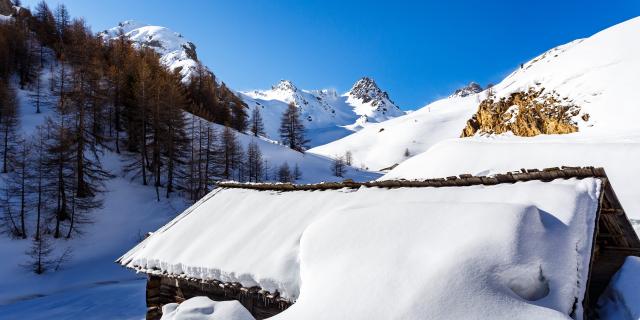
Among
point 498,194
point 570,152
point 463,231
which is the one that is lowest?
point 463,231

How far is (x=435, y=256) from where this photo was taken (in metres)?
4.46

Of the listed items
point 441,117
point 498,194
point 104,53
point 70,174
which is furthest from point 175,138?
point 441,117

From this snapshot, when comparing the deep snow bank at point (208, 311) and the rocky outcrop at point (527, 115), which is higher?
the rocky outcrop at point (527, 115)

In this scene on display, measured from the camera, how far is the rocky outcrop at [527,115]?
29.6 meters

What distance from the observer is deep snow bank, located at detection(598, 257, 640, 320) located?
4.47 m

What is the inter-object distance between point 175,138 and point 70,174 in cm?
1131

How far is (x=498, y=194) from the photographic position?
6078 mm

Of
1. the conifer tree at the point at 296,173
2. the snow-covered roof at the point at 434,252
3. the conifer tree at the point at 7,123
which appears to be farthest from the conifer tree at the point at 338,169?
the snow-covered roof at the point at 434,252

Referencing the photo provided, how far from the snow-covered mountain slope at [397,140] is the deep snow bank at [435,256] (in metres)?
87.4

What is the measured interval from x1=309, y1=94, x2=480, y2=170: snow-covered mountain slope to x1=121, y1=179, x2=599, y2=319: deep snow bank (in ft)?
287

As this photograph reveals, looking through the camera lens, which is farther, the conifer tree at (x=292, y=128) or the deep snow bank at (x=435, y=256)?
the conifer tree at (x=292, y=128)

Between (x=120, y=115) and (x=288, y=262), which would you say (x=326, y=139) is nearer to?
(x=120, y=115)

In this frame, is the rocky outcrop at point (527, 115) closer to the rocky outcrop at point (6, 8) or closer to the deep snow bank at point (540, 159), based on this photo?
the deep snow bank at point (540, 159)

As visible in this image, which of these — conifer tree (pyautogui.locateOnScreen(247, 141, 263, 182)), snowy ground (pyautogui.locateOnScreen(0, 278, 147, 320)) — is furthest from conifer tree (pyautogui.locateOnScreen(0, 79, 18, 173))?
conifer tree (pyautogui.locateOnScreen(247, 141, 263, 182))
